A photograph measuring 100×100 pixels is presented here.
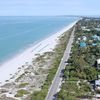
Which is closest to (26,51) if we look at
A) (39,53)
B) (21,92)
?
(39,53)

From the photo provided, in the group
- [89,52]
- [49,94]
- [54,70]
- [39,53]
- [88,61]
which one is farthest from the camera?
[39,53]

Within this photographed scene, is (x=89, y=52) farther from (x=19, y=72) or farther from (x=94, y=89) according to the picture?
(x=94, y=89)

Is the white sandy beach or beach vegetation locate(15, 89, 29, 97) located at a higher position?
beach vegetation locate(15, 89, 29, 97)

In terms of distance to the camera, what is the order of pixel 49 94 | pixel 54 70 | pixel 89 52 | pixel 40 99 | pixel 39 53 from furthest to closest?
1. pixel 39 53
2. pixel 89 52
3. pixel 54 70
4. pixel 49 94
5. pixel 40 99

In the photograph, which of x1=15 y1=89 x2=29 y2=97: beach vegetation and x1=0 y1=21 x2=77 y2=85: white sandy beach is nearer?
x1=15 y1=89 x2=29 y2=97: beach vegetation

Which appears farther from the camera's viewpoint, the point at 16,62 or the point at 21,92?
the point at 16,62

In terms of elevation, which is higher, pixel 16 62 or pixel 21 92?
pixel 21 92

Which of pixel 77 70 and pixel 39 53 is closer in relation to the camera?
pixel 77 70

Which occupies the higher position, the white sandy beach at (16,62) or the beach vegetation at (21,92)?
the beach vegetation at (21,92)

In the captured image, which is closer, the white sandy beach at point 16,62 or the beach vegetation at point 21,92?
the beach vegetation at point 21,92

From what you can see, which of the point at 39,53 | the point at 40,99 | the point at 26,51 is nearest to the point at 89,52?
the point at 39,53
